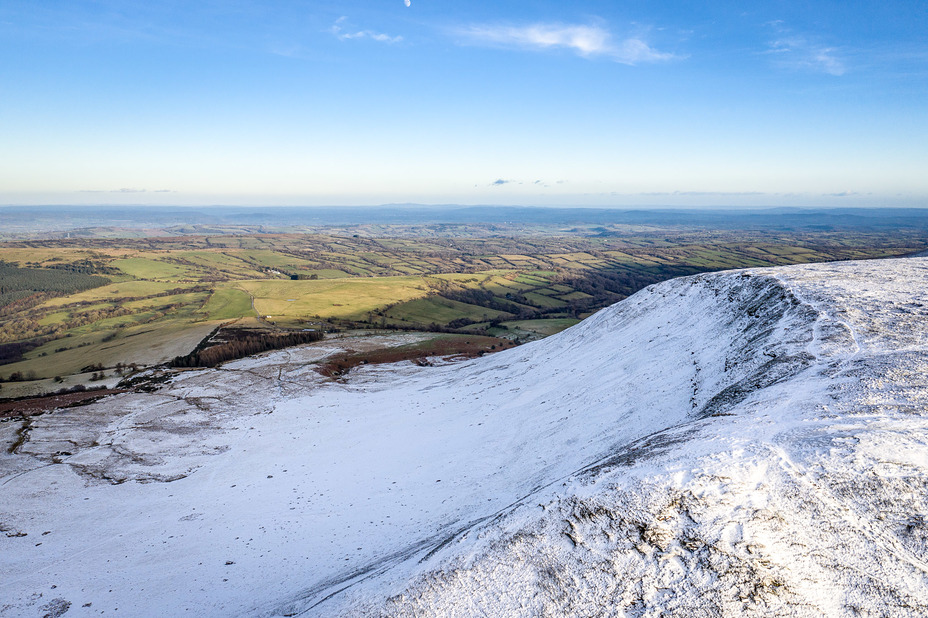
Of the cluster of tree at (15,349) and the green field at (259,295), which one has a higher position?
the green field at (259,295)

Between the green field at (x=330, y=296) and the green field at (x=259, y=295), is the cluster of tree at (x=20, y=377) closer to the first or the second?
the green field at (x=259, y=295)

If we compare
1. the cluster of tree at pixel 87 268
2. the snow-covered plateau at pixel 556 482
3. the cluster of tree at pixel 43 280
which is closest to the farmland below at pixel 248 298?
the cluster of tree at pixel 87 268

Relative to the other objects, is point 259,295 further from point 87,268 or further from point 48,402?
point 87,268

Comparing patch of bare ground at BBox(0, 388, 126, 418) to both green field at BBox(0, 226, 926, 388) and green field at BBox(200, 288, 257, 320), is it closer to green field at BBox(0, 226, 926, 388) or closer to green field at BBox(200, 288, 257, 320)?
green field at BBox(0, 226, 926, 388)

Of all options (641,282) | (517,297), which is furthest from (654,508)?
(641,282)

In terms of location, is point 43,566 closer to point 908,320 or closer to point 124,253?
point 908,320

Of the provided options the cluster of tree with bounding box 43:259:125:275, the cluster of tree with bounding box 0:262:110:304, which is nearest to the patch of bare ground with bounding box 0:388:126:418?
the cluster of tree with bounding box 0:262:110:304
